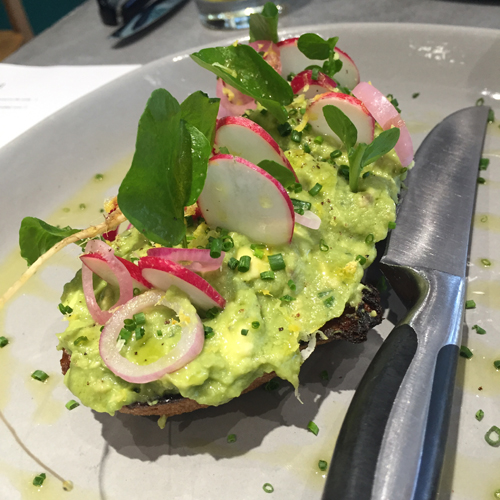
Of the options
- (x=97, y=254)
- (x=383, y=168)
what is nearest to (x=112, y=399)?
(x=97, y=254)

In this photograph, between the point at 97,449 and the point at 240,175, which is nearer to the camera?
the point at 240,175

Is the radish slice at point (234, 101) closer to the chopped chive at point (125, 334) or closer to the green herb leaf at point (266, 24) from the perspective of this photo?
the green herb leaf at point (266, 24)

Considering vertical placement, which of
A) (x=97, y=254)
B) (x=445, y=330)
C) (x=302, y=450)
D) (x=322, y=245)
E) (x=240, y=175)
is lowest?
(x=302, y=450)

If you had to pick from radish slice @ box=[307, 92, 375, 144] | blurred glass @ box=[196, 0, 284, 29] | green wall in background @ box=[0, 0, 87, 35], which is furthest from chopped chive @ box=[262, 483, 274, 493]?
green wall in background @ box=[0, 0, 87, 35]

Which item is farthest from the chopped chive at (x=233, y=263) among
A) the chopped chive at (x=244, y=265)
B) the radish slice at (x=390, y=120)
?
the radish slice at (x=390, y=120)

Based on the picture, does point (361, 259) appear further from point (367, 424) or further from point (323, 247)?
point (367, 424)

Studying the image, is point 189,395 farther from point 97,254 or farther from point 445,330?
point 445,330
